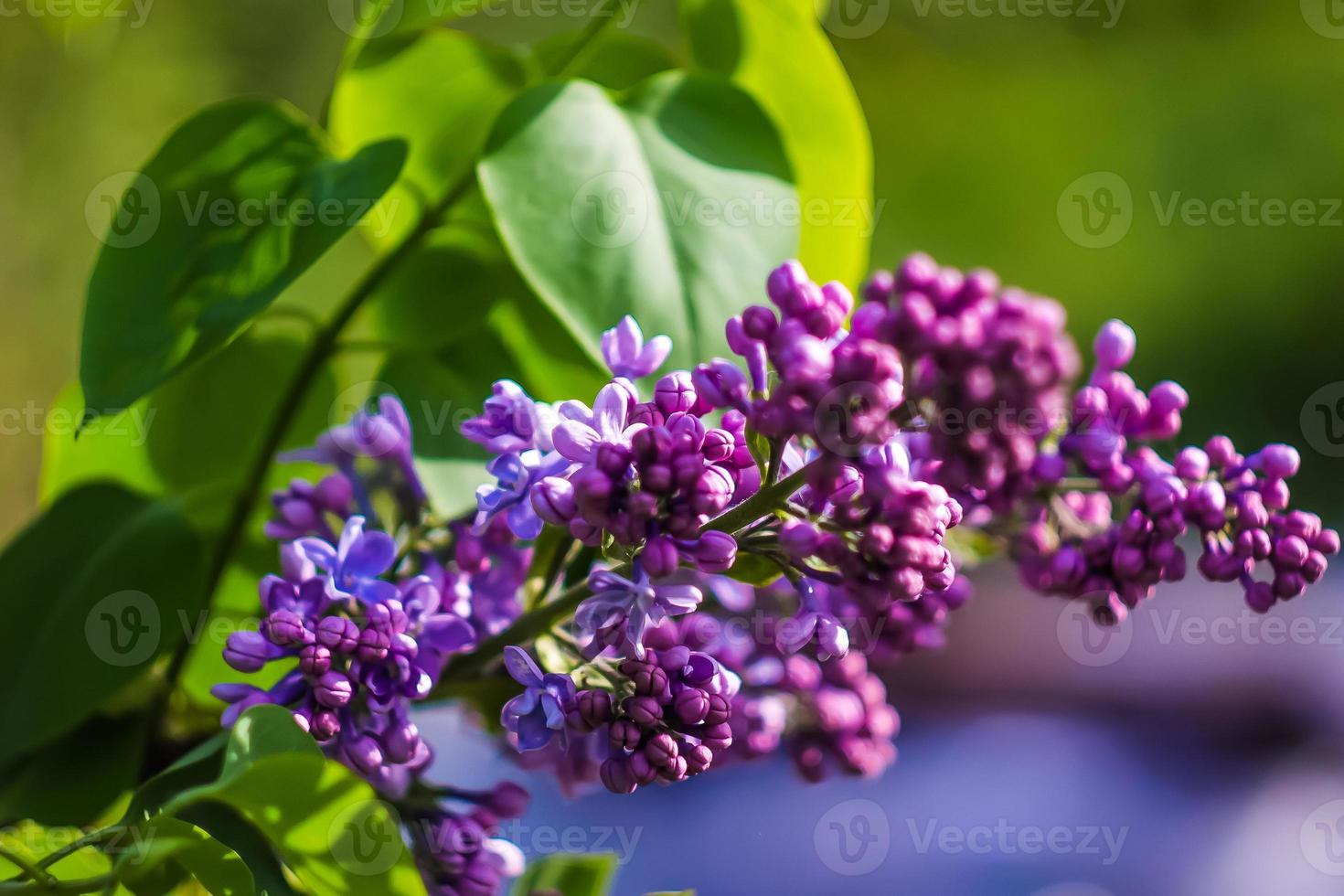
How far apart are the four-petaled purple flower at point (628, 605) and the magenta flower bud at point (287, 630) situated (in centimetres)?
8

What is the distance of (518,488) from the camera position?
0.35m

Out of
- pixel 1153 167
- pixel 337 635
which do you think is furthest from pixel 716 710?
pixel 1153 167

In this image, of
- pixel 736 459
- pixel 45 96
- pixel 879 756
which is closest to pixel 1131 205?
pixel 45 96

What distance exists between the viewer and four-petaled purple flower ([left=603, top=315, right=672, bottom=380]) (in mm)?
366

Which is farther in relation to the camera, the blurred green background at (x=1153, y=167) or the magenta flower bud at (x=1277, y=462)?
the blurred green background at (x=1153, y=167)

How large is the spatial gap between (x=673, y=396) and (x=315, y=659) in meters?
0.12

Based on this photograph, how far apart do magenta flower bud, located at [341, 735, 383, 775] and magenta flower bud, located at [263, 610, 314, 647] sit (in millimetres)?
32

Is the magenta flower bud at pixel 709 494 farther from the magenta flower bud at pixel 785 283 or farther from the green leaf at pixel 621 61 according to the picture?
the green leaf at pixel 621 61

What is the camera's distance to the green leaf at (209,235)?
40cm

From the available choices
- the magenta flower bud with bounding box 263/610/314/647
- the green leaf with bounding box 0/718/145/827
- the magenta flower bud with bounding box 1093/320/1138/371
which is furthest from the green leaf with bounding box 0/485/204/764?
the magenta flower bud with bounding box 1093/320/1138/371

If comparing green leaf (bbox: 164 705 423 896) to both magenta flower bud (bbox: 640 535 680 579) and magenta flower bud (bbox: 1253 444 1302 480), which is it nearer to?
magenta flower bud (bbox: 640 535 680 579)

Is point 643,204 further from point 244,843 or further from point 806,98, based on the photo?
point 244,843

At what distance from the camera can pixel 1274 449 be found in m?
0.40

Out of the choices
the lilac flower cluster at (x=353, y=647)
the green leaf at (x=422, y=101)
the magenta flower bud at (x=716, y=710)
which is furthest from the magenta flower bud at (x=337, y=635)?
the green leaf at (x=422, y=101)
